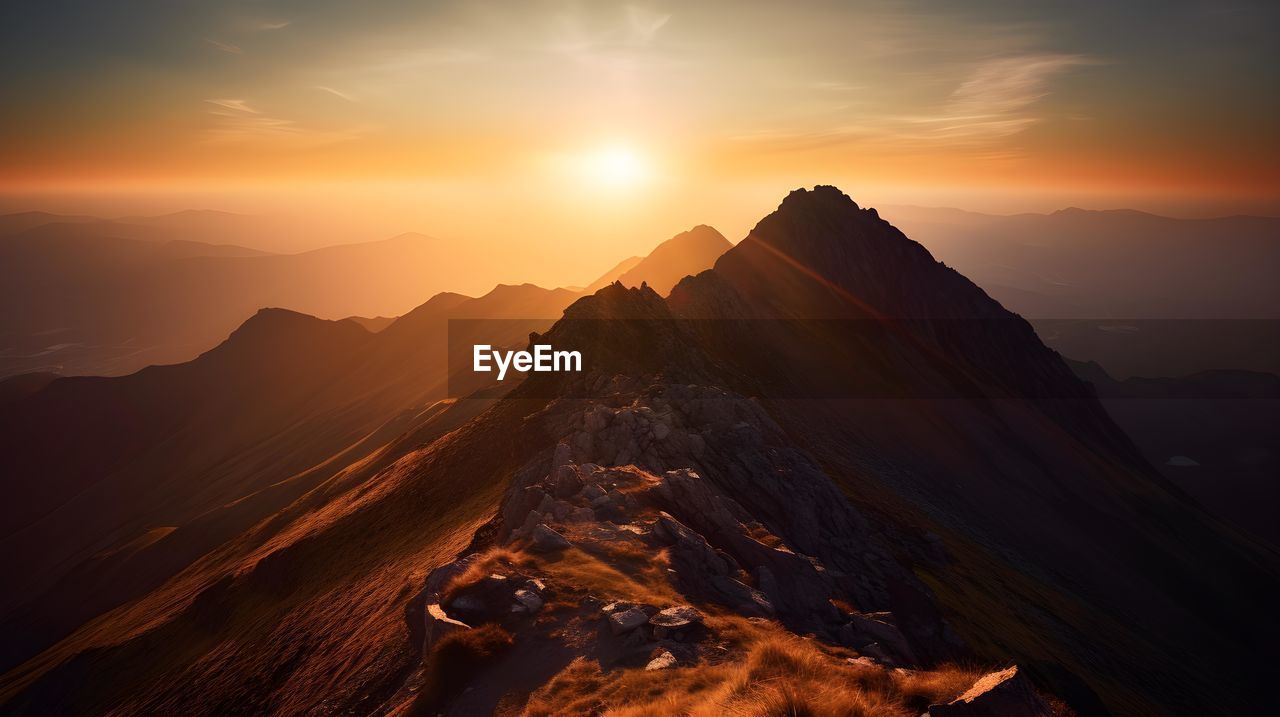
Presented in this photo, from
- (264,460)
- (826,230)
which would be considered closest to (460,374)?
(264,460)

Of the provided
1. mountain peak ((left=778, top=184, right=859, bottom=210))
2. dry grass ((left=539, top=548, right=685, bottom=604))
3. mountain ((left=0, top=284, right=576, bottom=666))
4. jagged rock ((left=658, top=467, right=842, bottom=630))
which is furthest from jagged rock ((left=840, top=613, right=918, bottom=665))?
mountain peak ((left=778, top=184, right=859, bottom=210))

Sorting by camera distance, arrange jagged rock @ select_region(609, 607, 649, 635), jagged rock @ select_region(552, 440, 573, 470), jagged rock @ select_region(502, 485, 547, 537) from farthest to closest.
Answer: jagged rock @ select_region(552, 440, 573, 470) → jagged rock @ select_region(502, 485, 547, 537) → jagged rock @ select_region(609, 607, 649, 635)

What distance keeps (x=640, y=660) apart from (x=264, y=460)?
16244 cm

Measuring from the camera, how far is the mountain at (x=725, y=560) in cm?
1688

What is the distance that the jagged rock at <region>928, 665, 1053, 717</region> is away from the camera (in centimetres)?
1112

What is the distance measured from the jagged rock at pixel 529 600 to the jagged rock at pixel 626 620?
2910 mm

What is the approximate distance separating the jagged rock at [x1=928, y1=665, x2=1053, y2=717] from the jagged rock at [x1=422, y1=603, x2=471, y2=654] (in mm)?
13913

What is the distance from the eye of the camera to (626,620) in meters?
17.2

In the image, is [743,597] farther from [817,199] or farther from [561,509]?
[817,199]

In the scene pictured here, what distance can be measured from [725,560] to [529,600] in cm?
981

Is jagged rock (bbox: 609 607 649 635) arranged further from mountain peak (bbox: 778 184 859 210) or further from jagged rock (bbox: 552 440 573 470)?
mountain peak (bbox: 778 184 859 210)

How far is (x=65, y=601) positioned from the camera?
8862 cm

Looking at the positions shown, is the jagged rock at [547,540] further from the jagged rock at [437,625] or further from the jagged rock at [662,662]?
the jagged rock at [662,662]

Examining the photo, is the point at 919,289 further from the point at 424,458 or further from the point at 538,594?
the point at 538,594
